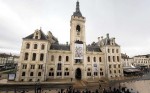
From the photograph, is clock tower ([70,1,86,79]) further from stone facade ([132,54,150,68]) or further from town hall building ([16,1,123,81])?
stone facade ([132,54,150,68])

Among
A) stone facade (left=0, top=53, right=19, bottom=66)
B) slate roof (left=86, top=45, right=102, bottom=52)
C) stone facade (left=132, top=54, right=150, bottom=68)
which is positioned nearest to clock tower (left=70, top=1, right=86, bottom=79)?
slate roof (left=86, top=45, right=102, bottom=52)

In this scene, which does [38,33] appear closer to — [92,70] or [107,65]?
[92,70]

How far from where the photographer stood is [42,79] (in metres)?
33.0

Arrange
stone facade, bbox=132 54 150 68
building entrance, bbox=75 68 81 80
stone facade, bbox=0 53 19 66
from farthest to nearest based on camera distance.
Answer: stone facade, bbox=0 53 19 66
stone facade, bbox=132 54 150 68
building entrance, bbox=75 68 81 80

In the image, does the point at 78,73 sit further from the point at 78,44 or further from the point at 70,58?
the point at 78,44

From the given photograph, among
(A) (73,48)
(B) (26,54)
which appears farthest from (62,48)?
(B) (26,54)

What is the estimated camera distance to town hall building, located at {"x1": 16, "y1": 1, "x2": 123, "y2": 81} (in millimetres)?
33781

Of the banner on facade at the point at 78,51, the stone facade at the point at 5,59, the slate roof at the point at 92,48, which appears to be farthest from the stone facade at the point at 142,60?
the stone facade at the point at 5,59

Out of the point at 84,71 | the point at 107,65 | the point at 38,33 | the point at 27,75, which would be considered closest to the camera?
the point at 27,75

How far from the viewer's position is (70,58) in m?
39.5

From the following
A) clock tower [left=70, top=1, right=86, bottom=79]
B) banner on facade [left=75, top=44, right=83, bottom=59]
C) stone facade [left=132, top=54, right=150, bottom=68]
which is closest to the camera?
clock tower [left=70, top=1, right=86, bottom=79]

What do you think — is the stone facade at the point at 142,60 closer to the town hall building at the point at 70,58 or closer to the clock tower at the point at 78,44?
the town hall building at the point at 70,58

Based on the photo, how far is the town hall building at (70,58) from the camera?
33781mm

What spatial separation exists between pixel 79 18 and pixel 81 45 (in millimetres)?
11199
